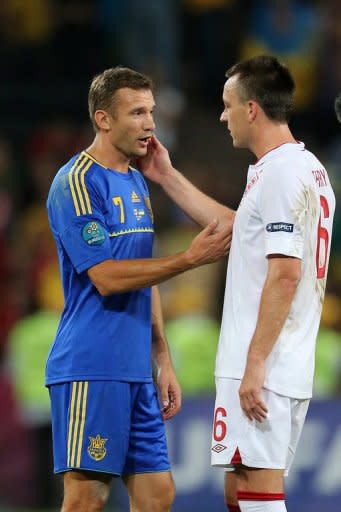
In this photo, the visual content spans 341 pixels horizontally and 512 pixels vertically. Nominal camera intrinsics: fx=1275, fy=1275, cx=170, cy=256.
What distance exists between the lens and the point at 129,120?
5.17 meters

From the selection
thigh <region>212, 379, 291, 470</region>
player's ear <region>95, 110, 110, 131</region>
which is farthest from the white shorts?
player's ear <region>95, 110, 110, 131</region>

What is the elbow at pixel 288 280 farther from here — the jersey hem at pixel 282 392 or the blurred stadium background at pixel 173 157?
the blurred stadium background at pixel 173 157

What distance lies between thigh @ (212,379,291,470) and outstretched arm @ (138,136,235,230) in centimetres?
85

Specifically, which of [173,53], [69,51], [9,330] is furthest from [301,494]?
[69,51]

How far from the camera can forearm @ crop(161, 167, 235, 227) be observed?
17.8 ft

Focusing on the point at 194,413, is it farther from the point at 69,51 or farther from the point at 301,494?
the point at 69,51

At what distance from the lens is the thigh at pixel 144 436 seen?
5.18 m

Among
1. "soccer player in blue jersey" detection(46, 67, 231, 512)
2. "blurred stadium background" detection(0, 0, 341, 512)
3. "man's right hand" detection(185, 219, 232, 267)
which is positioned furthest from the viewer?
"blurred stadium background" detection(0, 0, 341, 512)

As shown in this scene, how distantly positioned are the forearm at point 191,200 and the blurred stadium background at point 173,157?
2890 millimetres

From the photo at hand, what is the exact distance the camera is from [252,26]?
456 inches

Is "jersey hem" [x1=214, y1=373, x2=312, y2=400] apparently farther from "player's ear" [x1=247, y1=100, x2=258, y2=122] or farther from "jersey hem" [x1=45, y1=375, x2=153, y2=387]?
"player's ear" [x1=247, y1=100, x2=258, y2=122]

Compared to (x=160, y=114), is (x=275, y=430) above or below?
below

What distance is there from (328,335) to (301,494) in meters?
1.19

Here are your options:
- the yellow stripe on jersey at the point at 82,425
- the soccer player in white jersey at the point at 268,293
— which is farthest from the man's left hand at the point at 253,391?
the yellow stripe on jersey at the point at 82,425
